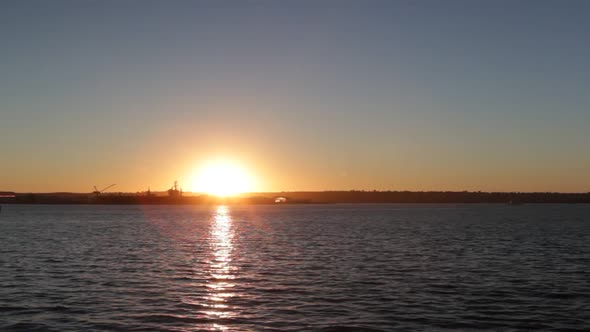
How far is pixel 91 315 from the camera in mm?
32031

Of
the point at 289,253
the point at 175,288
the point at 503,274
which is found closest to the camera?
the point at 175,288

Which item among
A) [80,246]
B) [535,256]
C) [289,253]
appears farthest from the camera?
[80,246]

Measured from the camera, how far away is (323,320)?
100 ft

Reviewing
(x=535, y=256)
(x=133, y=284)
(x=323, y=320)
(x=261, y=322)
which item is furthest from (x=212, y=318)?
(x=535, y=256)

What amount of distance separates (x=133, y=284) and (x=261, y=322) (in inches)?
637

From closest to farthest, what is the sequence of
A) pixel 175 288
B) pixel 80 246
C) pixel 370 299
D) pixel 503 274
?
pixel 370 299
pixel 175 288
pixel 503 274
pixel 80 246

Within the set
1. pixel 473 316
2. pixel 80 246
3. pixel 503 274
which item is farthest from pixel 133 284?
pixel 80 246

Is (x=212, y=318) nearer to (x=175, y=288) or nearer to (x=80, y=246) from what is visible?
(x=175, y=288)

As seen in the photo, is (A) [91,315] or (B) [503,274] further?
(B) [503,274]

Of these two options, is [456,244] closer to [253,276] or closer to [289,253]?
[289,253]

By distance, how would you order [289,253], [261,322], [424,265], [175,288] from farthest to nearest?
1. [289,253]
2. [424,265]
3. [175,288]
4. [261,322]

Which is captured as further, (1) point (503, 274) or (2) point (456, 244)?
(2) point (456, 244)

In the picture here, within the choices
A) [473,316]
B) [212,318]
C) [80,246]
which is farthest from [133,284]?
[80,246]

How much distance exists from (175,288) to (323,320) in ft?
47.9
